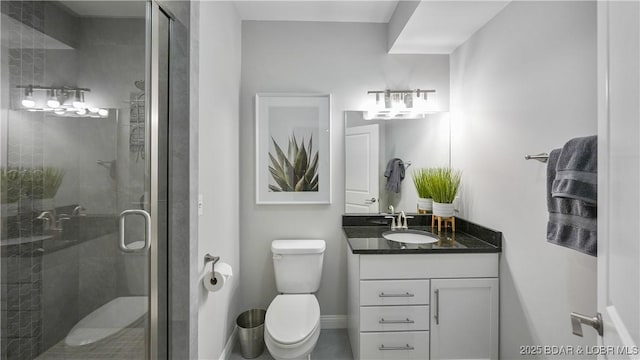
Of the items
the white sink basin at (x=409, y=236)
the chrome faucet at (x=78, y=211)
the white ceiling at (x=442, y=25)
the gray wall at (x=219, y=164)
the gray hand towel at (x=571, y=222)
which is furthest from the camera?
the white sink basin at (x=409, y=236)

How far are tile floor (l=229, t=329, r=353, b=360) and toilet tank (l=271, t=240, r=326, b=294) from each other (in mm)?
398

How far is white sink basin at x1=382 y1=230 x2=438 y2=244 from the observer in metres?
2.21

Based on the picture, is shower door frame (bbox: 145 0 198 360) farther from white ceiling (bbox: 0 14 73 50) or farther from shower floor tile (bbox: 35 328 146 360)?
white ceiling (bbox: 0 14 73 50)

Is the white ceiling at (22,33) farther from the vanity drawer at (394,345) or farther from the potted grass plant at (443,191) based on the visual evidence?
the potted grass plant at (443,191)

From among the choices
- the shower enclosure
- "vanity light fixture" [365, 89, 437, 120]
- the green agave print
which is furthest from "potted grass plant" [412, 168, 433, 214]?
the shower enclosure

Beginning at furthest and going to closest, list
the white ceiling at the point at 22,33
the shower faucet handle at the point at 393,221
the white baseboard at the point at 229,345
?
the shower faucet handle at the point at 393,221, the white baseboard at the point at 229,345, the white ceiling at the point at 22,33

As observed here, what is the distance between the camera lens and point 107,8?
41.6 inches

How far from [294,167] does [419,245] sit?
3.71 ft

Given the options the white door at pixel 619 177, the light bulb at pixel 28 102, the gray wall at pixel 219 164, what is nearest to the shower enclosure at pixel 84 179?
the light bulb at pixel 28 102

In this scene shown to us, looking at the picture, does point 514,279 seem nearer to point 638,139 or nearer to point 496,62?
point 496,62

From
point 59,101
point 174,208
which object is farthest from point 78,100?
point 174,208

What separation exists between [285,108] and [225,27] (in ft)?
2.33

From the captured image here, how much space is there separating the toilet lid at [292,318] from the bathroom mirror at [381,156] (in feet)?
2.71

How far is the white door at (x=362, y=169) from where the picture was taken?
246cm
